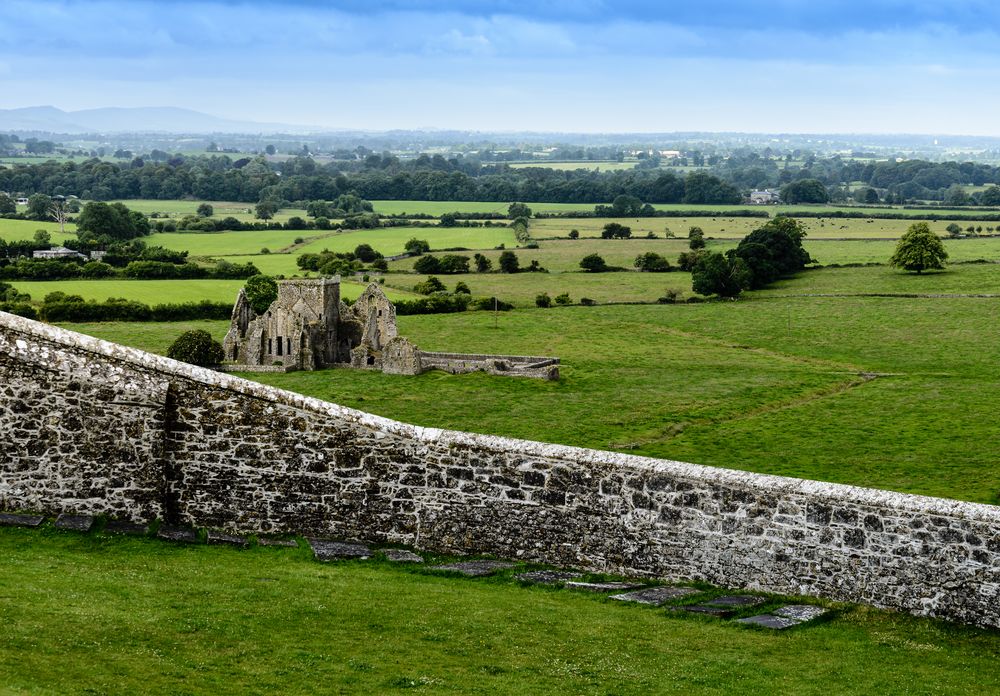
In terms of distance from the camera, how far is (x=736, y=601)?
14578 millimetres

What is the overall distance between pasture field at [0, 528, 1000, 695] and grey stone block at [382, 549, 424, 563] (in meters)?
0.44

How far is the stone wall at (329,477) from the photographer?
15164 millimetres

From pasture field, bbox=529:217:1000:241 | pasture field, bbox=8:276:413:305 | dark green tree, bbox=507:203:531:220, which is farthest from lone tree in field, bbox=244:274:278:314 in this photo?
dark green tree, bbox=507:203:531:220

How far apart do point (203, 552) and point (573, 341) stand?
61.5m

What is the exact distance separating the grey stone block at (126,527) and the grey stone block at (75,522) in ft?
0.72

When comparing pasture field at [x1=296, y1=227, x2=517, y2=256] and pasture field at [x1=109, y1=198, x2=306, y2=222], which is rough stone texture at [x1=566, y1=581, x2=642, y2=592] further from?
pasture field at [x1=109, y1=198, x2=306, y2=222]

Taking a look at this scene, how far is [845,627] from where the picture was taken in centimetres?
1393

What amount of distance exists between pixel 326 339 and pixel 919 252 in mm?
56561

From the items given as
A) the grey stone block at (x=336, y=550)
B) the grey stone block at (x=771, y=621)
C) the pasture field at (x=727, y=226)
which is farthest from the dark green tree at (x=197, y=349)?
the pasture field at (x=727, y=226)

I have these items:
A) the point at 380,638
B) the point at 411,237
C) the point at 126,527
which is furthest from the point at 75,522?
the point at 411,237

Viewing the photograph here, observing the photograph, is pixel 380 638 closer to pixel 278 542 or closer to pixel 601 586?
pixel 601 586

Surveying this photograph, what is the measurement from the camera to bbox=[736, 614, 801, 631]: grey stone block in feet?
45.2

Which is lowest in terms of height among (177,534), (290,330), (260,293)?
(290,330)

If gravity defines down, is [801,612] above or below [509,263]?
above
